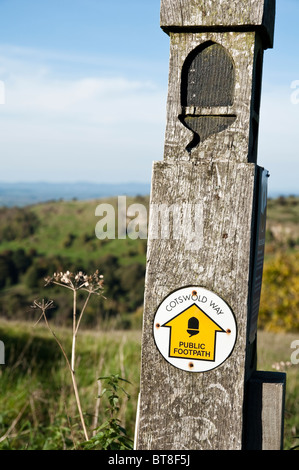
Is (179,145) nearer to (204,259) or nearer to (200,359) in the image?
(204,259)

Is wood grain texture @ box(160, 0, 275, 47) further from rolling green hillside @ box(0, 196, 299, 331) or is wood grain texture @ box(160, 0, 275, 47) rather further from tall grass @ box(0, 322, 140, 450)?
rolling green hillside @ box(0, 196, 299, 331)

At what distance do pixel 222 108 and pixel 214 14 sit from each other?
0.33m

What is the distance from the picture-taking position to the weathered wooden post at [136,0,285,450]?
1.78 m

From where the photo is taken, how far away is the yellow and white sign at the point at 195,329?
1789 mm

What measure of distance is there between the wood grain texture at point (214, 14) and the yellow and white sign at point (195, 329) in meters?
0.94

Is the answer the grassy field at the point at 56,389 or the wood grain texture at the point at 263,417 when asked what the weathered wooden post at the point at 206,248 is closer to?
the wood grain texture at the point at 263,417

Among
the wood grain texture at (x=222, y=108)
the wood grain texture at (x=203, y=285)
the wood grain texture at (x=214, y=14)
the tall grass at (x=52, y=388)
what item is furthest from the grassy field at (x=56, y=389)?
the wood grain texture at (x=214, y=14)

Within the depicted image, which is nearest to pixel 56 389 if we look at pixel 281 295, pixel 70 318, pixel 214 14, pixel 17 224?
pixel 214 14

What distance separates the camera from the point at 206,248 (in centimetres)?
181

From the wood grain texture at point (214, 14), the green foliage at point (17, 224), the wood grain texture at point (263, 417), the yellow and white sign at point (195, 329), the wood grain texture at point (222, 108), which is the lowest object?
the wood grain texture at point (263, 417)

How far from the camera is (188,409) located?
5.85 feet

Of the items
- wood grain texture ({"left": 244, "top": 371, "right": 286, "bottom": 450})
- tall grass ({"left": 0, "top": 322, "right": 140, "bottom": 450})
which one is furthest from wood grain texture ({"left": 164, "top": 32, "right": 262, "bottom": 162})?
tall grass ({"left": 0, "top": 322, "right": 140, "bottom": 450})
